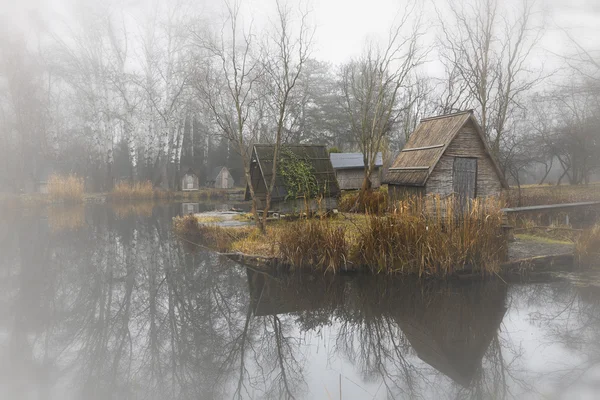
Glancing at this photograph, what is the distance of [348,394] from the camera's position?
2.66m

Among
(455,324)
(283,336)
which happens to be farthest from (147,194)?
(455,324)

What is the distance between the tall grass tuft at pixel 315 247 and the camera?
19.6ft

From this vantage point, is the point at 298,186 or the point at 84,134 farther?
the point at 84,134

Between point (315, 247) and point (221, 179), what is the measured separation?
21.0 m

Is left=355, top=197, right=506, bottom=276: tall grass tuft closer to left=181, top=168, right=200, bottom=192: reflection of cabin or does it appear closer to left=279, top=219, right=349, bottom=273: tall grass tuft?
left=279, top=219, right=349, bottom=273: tall grass tuft

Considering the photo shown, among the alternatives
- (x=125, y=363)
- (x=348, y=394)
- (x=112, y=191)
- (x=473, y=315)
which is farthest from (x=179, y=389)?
(x=112, y=191)

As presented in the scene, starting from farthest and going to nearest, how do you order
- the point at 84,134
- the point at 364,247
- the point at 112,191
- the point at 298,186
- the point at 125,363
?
the point at 84,134
the point at 112,191
the point at 298,186
the point at 364,247
the point at 125,363

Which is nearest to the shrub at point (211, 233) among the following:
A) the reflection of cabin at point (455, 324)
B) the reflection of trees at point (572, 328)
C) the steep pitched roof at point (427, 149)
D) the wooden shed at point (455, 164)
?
the steep pitched roof at point (427, 149)

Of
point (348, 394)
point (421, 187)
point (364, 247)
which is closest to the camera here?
point (348, 394)

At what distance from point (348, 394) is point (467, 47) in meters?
11.4

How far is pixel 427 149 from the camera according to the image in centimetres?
819

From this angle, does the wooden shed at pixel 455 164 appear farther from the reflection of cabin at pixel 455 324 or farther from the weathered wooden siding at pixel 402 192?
the reflection of cabin at pixel 455 324

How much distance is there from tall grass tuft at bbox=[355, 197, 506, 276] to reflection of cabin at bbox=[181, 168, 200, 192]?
69.2 ft

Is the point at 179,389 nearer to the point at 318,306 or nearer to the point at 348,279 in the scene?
the point at 318,306
